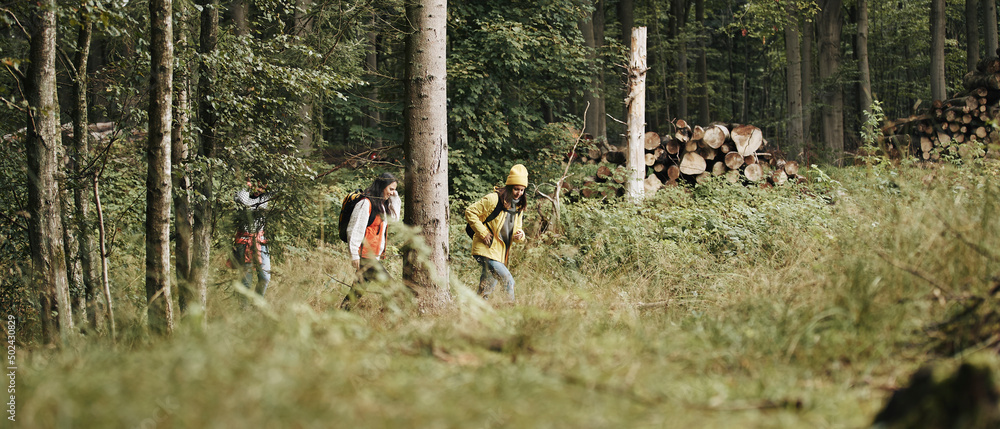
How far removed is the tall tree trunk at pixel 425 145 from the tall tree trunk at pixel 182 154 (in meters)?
2.25

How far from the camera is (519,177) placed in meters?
6.52

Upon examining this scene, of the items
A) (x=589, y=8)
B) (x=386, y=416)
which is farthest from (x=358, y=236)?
(x=589, y=8)

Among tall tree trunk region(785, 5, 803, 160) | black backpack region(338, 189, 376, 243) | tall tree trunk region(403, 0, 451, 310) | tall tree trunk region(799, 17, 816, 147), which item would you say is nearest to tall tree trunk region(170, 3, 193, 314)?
black backpack region(338, 189, 376, 243)

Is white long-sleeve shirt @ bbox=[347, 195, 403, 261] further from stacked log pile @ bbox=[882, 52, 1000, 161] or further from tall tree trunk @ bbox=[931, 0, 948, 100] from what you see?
tall tree trunk @ bbox=[931, 0, 948, 100]

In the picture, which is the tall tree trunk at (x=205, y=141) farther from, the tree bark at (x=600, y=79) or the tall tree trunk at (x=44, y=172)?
the tree bark at (x=600, y=79)

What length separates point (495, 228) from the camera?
21.5ft

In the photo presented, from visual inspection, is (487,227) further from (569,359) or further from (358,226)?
(569,359)

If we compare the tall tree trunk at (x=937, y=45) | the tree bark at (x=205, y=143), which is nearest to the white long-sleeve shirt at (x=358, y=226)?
the tree bark at (x=205, y=143)

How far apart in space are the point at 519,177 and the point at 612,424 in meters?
4.62

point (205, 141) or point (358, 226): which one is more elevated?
point (205, 141)

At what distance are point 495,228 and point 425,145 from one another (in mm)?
1461

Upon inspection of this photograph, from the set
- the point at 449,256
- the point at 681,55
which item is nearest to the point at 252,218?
the point at 449,256

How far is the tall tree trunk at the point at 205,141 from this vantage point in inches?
253

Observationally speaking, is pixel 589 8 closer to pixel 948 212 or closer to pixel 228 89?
pixel 228 89
